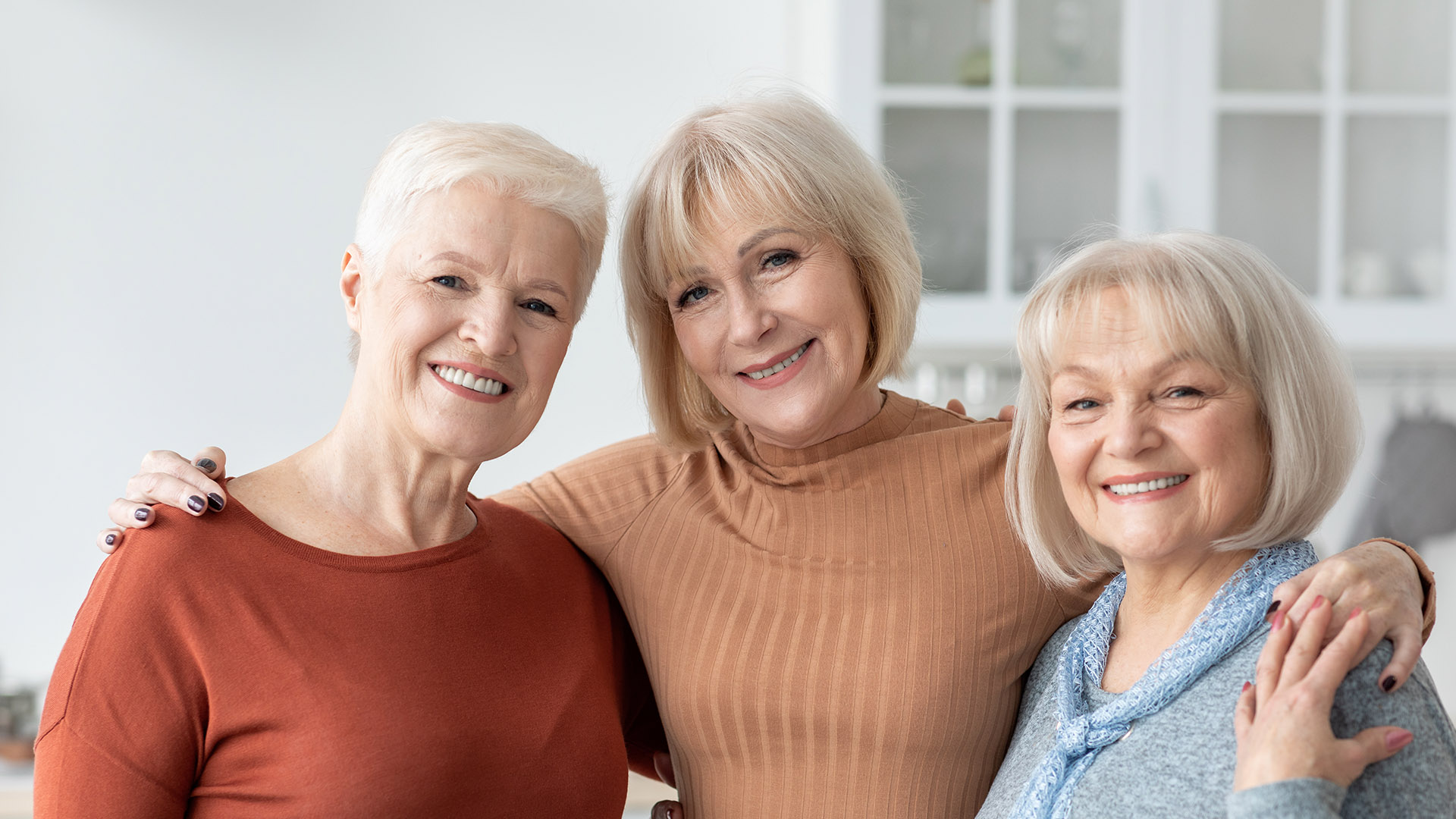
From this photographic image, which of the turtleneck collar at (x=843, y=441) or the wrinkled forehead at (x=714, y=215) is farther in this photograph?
the turtleneck collar at (x=843, y=441)

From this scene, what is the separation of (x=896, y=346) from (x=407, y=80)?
84.5 inches

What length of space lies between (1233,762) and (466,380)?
2.79 feet

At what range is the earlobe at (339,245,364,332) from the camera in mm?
1280

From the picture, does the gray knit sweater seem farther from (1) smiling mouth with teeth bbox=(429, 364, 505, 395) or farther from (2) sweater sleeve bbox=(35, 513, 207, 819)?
(2) sweater sleeve bbox=(35, 513, 207, 819)

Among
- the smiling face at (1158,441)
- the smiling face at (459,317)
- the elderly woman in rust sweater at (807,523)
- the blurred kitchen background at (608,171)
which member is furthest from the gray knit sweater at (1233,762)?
the blurred kitchen background at (608,171)

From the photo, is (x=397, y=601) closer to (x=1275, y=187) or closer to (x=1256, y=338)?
(x=1256, y=338)

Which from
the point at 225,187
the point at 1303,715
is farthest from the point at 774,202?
the point at 225,187

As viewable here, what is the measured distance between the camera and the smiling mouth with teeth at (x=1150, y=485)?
1103mm

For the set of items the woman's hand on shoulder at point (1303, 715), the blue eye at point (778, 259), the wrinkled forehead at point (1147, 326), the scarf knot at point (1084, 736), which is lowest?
the scarf knot at point (1084, 736)

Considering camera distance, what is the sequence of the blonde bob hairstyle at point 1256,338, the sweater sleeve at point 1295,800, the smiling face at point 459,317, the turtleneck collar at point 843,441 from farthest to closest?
the turtleneck collar at point 843,441 < the smiling face at point 459,317 < the blonde bob hairstyle at point 1256,338 < the sweater sleeve at point 1295,800

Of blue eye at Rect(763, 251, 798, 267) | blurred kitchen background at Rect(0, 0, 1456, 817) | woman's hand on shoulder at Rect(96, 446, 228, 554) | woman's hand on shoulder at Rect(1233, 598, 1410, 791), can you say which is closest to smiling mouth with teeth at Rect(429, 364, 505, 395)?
woman's hand on shoulder at Rect(96, 446, 228, 554)

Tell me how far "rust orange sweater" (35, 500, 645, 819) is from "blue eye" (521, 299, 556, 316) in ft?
A: 0.95

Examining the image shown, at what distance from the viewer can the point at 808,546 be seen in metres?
1.43

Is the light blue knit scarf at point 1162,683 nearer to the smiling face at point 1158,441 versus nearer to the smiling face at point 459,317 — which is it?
the smiling face at point 1158,441
